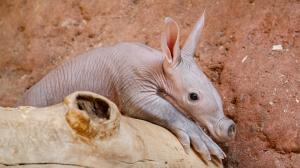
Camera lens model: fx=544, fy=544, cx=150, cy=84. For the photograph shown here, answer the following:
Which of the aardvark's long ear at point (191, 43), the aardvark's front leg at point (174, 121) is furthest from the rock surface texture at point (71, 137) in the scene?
the aardvark's long ear at point (191, 43)

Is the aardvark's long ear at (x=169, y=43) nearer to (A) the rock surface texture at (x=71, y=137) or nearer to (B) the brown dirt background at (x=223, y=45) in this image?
(B) the brown dirt background at (x=223, y=45)

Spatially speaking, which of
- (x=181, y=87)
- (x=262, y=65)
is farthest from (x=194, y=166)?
(x=262, y=65)

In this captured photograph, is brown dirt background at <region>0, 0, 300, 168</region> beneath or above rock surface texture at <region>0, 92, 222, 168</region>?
beneath

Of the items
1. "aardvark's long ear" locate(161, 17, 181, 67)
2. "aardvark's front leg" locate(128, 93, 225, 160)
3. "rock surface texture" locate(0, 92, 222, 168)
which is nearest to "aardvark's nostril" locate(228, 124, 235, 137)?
"aardvark's front leg" locate(128, 93, 225, 160)

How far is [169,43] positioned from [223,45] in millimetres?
771

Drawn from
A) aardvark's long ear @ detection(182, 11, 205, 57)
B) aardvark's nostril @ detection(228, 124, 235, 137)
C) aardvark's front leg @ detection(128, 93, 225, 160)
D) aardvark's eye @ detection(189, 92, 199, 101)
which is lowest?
aardvark's nostril @ detection(228, 124, 235, 137)

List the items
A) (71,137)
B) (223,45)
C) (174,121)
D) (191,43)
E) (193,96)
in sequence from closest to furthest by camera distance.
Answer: (71,137) → (174,121) → (193,96) → (191,43) → (223,45)

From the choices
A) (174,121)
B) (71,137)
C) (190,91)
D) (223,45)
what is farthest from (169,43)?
(71,137)

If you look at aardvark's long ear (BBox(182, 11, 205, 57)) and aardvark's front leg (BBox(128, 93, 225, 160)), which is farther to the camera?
aardvark's long ear (BBox(182, 11, 205, 57))

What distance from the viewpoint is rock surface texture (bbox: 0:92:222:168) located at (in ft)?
7.39

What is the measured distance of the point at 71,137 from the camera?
2.34 meters

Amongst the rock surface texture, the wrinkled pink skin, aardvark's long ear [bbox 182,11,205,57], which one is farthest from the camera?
aardvark's long ear [bbox 182,11,205,57]

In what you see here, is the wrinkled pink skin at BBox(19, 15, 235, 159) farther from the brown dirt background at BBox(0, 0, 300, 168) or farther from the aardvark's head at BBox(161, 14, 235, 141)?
the brown dirt background at BBox(0, 0, 300, 168)

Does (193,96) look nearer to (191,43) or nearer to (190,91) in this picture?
(190,91)
